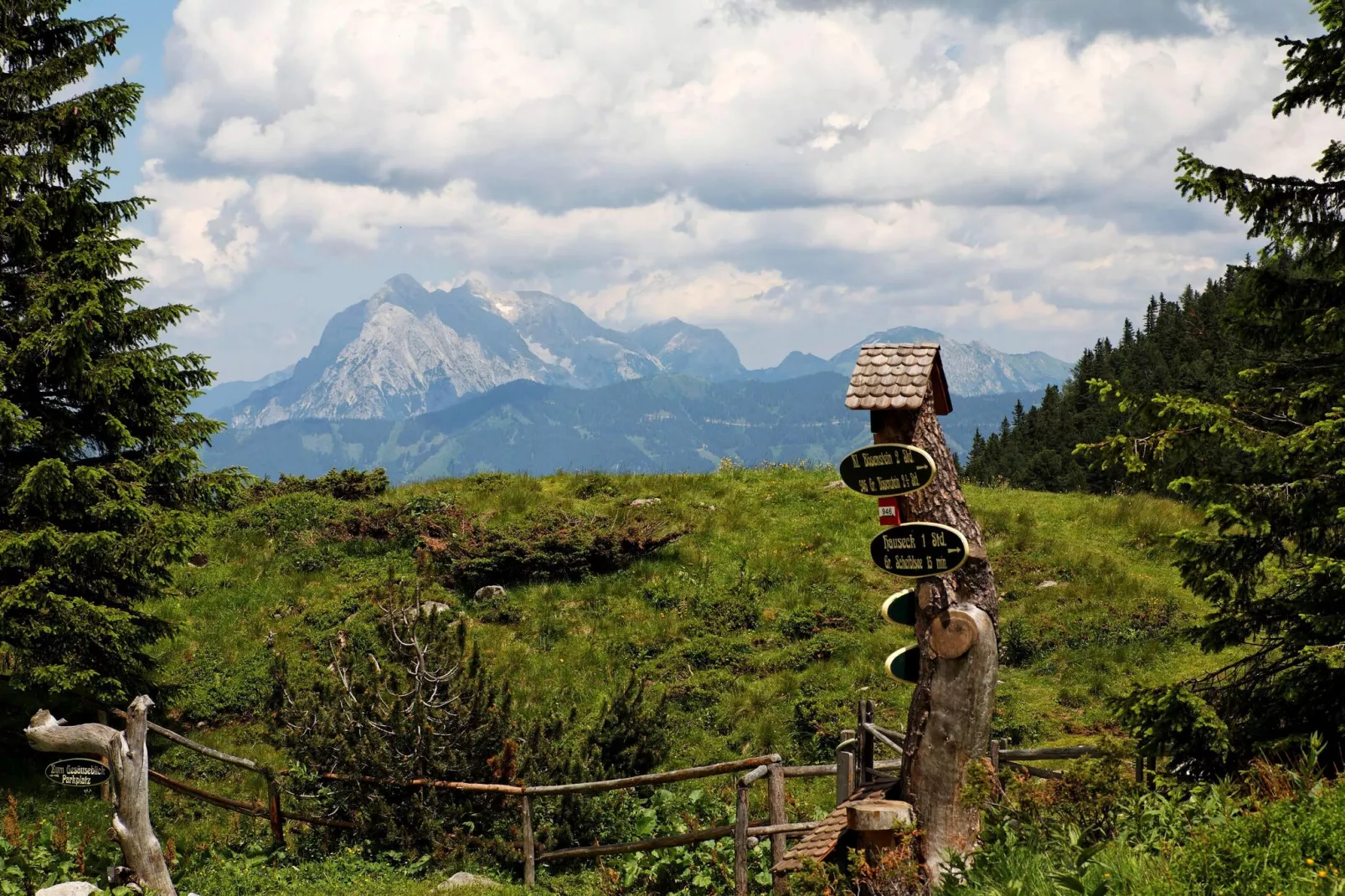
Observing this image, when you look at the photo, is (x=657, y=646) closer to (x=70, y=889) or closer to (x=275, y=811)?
(x=275, y=811)

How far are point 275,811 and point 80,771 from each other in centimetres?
225

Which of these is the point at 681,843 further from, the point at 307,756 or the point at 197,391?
the point at 197,391

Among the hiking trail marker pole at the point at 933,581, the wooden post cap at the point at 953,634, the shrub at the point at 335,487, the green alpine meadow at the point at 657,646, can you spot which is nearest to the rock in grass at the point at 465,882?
the green alpine meadow at the point at 657,646

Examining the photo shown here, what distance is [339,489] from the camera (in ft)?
89.8

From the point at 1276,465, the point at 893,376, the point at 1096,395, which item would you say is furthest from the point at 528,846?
the point at 1096,395

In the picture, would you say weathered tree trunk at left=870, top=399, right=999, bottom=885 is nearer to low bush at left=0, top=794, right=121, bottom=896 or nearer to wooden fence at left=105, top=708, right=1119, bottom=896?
wooden fence at left=105, top=708, right=1119, bottom=896

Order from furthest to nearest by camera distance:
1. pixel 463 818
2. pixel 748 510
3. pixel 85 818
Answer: pixel 748 510, pixel 85 818, pixel 463 818

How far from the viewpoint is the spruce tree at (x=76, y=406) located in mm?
13289

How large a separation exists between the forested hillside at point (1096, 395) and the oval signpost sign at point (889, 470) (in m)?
25.0

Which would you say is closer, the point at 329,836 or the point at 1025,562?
the point at 329,836

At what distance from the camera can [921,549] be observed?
331 inches

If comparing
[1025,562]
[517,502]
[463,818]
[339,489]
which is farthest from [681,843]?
[339,489]

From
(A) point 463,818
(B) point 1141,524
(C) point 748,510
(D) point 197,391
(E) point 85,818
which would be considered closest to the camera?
(A) point 463,818

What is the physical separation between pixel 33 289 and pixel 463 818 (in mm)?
9182
